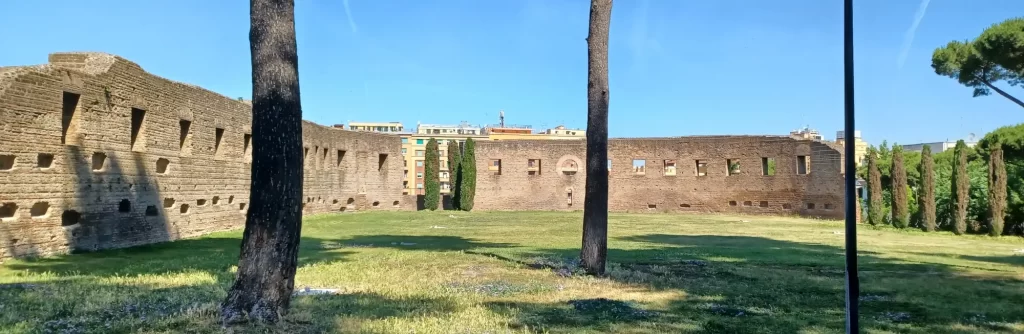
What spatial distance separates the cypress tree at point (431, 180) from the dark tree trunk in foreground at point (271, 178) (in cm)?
2863

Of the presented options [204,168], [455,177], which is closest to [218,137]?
[204,168]

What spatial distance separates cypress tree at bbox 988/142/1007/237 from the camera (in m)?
20.7

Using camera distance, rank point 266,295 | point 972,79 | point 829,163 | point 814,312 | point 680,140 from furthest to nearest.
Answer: point 680,140, point 829,163, point 972,79, point 814,312, point 266,295

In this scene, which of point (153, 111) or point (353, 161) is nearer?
point (153, 111)

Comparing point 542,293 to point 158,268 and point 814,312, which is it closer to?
point 814,312

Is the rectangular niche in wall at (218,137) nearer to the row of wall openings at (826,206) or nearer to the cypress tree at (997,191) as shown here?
the cypress tree at (997,191)

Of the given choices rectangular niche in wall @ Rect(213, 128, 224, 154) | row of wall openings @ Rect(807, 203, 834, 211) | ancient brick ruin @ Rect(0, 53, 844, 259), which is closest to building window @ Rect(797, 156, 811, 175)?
ancient brick ruin @ Rect(0, 53, 844, 259)

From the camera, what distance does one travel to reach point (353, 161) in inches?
1221

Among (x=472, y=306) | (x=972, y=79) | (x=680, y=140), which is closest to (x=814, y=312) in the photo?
(x=472, y=306)

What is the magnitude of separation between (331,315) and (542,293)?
2498mm

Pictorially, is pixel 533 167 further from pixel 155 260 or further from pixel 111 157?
pixel 155 260

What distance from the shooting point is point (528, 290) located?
7738 mm

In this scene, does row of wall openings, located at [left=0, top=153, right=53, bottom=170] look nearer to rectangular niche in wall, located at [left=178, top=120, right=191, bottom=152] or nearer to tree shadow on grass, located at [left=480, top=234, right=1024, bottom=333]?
rectangular niche in wall, located at [left=178, top=120, right=191, bottom=152]

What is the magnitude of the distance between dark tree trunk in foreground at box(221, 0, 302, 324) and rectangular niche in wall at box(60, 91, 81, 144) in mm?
8358
